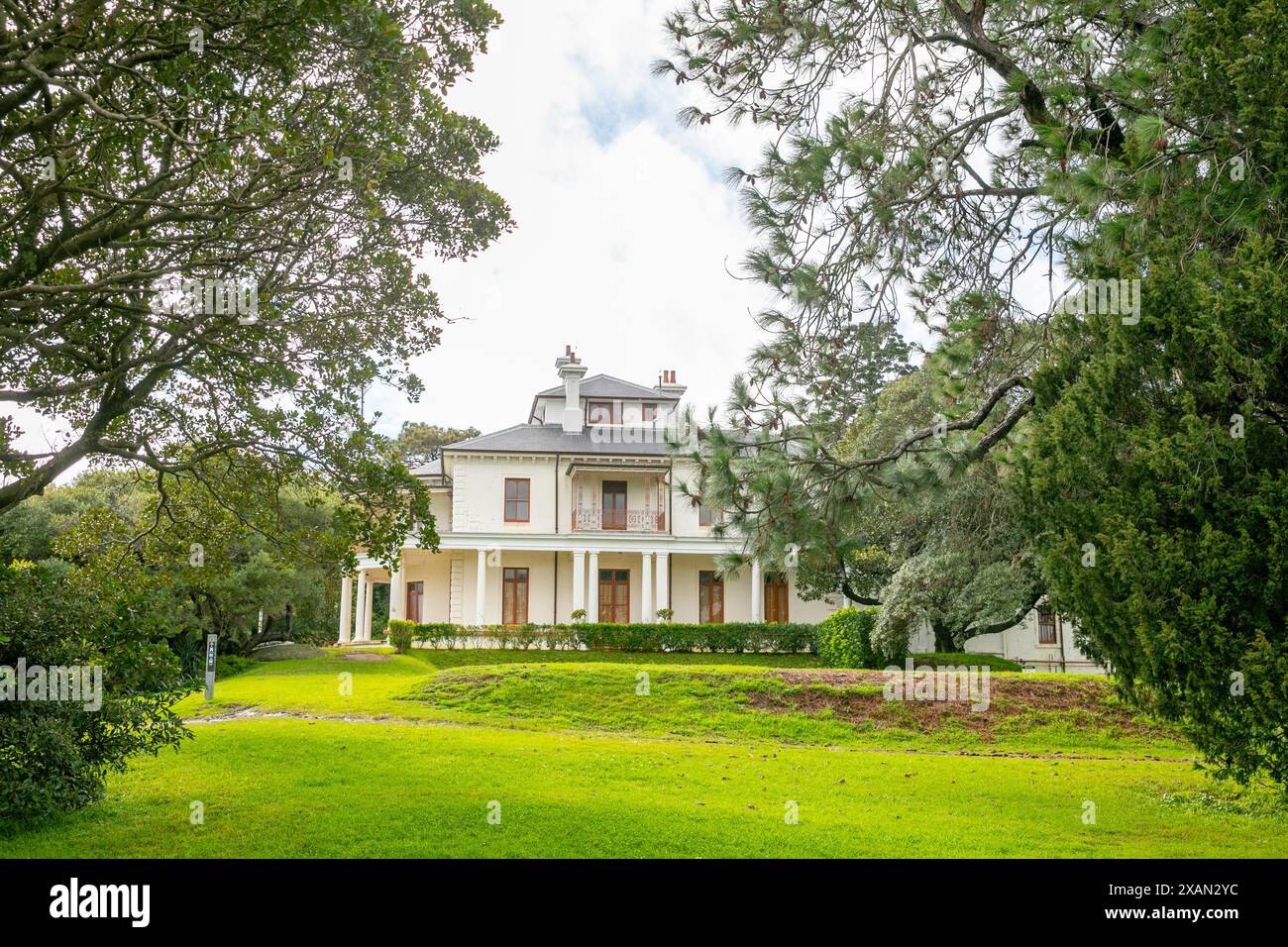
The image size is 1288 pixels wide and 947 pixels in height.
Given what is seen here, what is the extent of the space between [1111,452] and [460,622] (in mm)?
27293

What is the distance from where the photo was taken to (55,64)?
728cm

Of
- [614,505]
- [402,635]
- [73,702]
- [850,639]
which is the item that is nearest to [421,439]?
[614,505]

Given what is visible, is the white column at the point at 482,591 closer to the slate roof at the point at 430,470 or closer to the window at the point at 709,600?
the slate roof at the point at 430,470

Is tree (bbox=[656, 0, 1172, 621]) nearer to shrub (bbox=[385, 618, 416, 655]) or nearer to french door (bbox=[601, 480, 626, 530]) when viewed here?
shrub (bbox=[385, 618, 416, 655])

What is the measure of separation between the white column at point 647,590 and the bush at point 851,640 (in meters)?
7.92

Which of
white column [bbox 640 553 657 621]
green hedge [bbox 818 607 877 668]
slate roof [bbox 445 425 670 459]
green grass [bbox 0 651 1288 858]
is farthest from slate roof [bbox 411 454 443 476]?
green grass [bbox 0 651 1288 858]

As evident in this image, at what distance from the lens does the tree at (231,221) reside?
7664 mm

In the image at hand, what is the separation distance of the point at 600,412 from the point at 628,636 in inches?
395

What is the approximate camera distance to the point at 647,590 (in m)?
31.9

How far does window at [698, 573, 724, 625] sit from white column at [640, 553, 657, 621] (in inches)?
80.4

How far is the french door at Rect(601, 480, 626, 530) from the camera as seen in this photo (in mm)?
33000

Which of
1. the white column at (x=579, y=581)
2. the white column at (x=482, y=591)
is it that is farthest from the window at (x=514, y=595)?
the white column at (x=579, y=581)

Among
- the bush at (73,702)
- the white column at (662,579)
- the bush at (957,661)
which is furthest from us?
the white column at (662,579)
